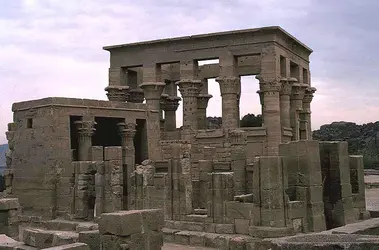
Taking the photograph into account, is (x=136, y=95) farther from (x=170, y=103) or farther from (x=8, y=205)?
(x=8, y=205)

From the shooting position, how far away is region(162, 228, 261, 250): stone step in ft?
36.5

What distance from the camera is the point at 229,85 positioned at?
22656 mm

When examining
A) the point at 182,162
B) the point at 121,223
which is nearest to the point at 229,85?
the point at 182,162

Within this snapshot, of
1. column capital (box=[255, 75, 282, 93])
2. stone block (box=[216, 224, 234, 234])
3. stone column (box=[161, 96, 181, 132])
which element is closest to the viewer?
stone block (box=[216, 224, 234, 234])

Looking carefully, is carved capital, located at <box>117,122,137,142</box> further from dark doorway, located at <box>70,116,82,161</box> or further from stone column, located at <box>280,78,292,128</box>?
stone column, located at <box>280,78,292,128</box>

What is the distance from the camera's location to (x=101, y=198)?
14.9 meters

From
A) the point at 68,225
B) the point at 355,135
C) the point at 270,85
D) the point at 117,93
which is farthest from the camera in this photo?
the point at 355,135

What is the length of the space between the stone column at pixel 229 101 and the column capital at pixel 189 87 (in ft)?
3.65

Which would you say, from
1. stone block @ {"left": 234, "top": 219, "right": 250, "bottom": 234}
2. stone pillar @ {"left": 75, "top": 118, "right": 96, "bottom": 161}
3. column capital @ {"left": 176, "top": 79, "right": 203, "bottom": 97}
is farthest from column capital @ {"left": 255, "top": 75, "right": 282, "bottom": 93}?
stone block @ {"left": 234, "top": 219, "right": 250, "bottom": 234}

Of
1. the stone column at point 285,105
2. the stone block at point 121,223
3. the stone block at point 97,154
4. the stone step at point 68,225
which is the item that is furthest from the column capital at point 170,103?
the stone block at point 121,223

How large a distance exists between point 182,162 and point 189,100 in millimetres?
9642

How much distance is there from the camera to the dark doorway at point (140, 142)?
21234 mm

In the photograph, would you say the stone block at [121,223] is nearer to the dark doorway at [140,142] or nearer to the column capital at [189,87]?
the dark doorway at [140,142]

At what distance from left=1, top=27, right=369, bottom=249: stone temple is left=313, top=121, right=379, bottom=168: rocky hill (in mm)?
26286
